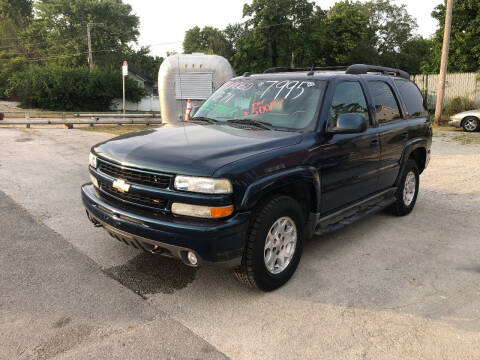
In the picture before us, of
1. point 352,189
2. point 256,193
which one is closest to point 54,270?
point 256,193

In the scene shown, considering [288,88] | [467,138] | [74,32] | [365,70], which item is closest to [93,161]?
[288,88]

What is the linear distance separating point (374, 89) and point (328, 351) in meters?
3.12

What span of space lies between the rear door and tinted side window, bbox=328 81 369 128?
9.2 inches

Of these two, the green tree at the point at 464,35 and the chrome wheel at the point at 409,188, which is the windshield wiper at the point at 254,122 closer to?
the chrome wheel at the point at 409,188

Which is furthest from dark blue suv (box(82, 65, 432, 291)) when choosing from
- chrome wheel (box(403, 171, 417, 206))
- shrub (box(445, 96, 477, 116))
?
shrub (box(445, 96, 477, 116))

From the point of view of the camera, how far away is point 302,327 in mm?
2957

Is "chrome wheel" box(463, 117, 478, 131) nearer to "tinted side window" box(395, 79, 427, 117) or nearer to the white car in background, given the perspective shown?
the white car in background

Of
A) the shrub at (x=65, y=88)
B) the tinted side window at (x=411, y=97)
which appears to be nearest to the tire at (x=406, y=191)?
the tinted side window at (x=411, y=97)

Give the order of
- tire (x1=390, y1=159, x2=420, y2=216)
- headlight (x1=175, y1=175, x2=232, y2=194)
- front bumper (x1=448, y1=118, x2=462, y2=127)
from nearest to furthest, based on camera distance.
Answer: headlight (x1=175, y1=175, x2=232, y2=194) < tire (x1=390, y1=159, x2=420, y2=216) < front bumper (x1=448, y1=118, x2=462, y2=127)

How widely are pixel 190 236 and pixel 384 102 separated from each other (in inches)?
124

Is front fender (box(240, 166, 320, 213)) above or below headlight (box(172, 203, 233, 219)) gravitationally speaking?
above

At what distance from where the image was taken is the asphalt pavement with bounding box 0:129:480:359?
2.73 metres

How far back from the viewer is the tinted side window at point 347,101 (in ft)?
13.1

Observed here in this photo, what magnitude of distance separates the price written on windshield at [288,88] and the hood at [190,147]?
581 millimetres
